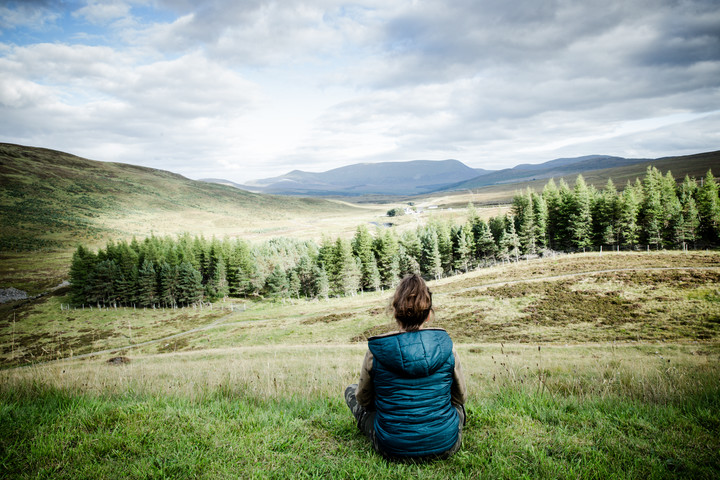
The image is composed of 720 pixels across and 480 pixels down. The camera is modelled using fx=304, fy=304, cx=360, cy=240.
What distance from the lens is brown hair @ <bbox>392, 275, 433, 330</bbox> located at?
3.91 m

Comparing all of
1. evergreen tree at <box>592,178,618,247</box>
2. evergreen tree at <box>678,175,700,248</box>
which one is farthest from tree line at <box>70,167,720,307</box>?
evergreen tree at <box>678,175,700,248</box>

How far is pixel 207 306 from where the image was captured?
2564 inches

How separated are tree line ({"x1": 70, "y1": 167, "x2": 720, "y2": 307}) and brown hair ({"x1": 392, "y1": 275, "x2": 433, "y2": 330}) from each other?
56.0 m

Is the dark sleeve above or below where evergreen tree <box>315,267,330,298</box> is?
above

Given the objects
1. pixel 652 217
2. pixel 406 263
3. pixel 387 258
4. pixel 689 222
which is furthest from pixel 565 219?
pixel 387 258

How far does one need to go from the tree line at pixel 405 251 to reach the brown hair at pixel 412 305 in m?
56.0

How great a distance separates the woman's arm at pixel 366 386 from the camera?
3.89m

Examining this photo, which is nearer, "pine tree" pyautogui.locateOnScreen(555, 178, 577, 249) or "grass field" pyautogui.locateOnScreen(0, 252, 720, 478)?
"grass field" pyautogui.locateOnScreen(0, 252, 720, 478)

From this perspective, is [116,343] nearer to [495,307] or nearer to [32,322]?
[32,322]

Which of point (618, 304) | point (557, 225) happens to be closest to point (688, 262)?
point (618, 304)

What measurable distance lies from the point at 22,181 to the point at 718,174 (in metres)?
358

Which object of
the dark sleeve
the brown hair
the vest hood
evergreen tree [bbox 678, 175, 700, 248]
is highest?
the brown hair

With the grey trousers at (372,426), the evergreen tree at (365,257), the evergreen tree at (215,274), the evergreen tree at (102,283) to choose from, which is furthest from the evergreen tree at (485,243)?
the evergreen tree at (102,283)

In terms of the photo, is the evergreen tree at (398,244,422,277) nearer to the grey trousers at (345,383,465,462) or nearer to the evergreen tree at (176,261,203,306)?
the evergreen tree at (176,261,203,306)
